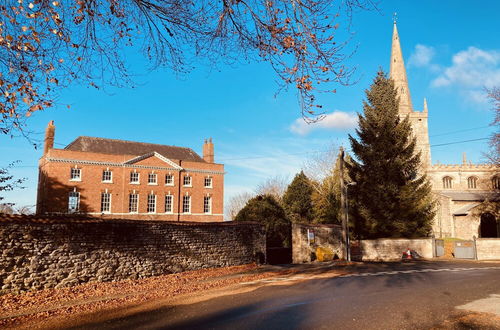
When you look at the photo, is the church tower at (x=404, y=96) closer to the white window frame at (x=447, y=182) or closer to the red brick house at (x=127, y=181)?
the white window frame at (x=447, y=182)

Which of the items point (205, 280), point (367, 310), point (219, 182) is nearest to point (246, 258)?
point (205, 280)

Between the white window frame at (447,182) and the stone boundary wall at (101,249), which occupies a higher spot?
the white window frame at (447,182)

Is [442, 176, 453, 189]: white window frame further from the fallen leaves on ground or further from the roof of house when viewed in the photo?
the fallen leaves on ground

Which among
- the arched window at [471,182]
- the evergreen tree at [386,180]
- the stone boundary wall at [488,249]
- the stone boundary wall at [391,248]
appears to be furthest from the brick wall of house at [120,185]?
the arched window at [471,182]

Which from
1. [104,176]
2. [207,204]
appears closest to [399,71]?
[207,204]

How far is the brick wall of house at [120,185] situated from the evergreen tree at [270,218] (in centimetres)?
1480

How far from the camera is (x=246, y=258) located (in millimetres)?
21844

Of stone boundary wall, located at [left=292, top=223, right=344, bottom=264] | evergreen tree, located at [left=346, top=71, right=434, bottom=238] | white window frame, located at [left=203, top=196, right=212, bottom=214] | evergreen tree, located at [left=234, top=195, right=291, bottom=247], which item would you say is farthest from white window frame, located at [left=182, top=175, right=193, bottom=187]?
stone boundary wall, located at [left=292, top=223, right=344, bottom=264]

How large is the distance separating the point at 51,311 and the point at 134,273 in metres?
5.96

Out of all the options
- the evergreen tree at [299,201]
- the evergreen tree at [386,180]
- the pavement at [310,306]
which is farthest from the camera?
the evergreen tree at [299,201]

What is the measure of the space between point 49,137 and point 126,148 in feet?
28.9

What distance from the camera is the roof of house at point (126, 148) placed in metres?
43.5

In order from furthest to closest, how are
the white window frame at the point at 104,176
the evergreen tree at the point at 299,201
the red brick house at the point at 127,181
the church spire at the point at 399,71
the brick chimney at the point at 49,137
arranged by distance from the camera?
the church spire at the point at 399,71, the white window frame at the point at 104,176, the brick chimney at the point at 49,137, the red brick house at the point at 127,181, the evergreen tree at the point at 299,201

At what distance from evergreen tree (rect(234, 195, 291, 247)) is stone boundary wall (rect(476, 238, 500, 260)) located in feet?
49.0
